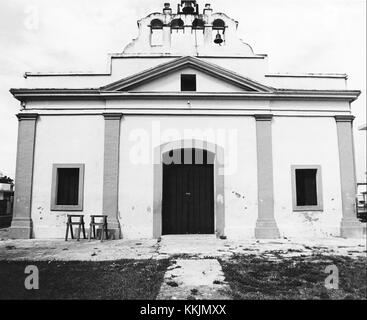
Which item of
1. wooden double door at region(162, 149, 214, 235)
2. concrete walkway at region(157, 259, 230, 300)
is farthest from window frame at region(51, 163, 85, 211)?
concrete walkway at region(157, 259, 230, 300)

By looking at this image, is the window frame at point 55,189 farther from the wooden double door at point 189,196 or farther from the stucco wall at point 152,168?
the wooden double door at point 189,196

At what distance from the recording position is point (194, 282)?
209 inches

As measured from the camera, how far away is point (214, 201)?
10789 mm

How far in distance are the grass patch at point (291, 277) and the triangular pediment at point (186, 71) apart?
5.85m

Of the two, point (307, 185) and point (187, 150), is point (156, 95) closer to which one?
point (187, 150)

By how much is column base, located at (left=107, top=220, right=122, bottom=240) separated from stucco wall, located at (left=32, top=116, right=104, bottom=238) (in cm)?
60

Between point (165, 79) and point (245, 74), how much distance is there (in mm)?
2731

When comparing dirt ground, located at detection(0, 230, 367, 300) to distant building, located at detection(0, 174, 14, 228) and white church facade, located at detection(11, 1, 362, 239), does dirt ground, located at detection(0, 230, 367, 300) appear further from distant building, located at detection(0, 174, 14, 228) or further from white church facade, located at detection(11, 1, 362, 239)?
distant building, located at detection(0, 174, 14, 228)

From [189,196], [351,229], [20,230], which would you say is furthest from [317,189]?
[20,230]

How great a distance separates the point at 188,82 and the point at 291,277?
7.56 metres

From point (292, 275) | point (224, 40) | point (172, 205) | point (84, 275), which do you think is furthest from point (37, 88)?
point (292, 275)

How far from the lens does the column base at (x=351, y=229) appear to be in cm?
1034

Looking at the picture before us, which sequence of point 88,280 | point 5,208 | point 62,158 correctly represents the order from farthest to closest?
point 5,208 → point 62,158 → point 88,280

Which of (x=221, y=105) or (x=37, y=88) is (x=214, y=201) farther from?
(x=37, y=88)
